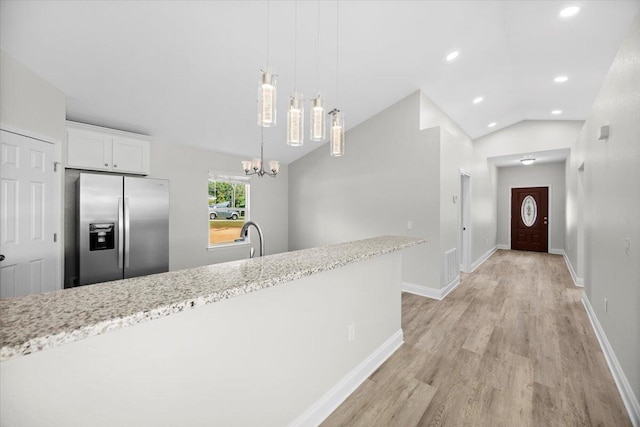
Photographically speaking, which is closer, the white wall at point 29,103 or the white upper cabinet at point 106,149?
the white wall at point 29,103

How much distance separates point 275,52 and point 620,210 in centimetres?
344

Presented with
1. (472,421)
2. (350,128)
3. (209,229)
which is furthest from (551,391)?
(209,229)

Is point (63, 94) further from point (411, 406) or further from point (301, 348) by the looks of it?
point (411, 406)

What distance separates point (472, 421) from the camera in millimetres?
1804

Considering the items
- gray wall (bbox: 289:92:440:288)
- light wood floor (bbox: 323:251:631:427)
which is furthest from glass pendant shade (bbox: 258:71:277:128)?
gray wall (bbox: 289:92:440:288)

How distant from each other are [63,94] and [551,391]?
517 centimetres

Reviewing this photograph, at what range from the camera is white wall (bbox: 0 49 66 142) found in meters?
2.21

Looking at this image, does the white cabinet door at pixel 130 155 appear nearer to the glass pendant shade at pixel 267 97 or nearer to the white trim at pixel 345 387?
the glass pendant shade at pixel 267 97

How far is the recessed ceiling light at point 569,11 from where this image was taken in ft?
8.96

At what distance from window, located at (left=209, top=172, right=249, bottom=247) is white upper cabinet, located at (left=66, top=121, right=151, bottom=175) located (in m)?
1.20

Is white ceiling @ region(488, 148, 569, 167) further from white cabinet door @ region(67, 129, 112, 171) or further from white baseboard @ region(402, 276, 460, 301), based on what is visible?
white cabinet door @ region(67, 129, 112, 171)

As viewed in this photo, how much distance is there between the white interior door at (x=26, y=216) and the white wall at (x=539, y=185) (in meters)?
10.2

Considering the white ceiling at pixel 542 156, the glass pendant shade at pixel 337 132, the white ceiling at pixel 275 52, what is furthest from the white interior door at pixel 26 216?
the white ceiling at pixel 542 156

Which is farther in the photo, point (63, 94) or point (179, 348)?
point (63, 94)
